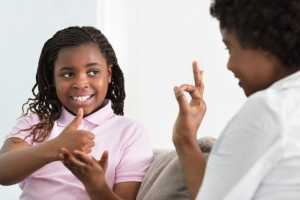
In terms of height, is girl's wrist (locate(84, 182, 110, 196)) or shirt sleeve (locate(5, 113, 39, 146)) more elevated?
shirt sleeve (locate(5, 113, 39, 146))

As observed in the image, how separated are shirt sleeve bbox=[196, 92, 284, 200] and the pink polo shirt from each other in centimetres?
85

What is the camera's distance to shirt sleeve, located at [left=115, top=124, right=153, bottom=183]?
170cm

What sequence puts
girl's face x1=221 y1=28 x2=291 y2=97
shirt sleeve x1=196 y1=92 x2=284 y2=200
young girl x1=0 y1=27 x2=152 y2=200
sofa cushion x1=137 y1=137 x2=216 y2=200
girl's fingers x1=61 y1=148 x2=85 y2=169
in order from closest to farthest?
shirt sleeve x1=196 y1=92 x2=284 y2=200 < girl's face x1=221 y1=28 x2=291 y2=97 < girl's fingers x1=61 y1=148 x2=85 y2=169 < sofa cushion x1=137 y1=137 x2=216 y2=200 < young girl x1=0 y1=27 x2=152 y2=200

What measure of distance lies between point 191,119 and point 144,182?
0.50 m

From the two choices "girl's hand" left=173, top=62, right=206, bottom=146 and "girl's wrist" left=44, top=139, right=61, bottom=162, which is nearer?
"girl's hand" left=173, top=62, right=206, bottom=146

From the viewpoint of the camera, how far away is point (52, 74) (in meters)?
1.91

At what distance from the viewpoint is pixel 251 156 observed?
2.83 ft

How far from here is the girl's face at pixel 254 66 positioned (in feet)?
3.18

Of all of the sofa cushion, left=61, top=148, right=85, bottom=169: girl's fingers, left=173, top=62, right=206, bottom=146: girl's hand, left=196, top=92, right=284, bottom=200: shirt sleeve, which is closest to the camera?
left=196, top=92, right=284, bottom=200: shirt sleeve

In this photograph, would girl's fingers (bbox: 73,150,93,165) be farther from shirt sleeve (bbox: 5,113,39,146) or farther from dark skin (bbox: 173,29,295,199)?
shirt sleeve (bbox: 5,113,39,146)

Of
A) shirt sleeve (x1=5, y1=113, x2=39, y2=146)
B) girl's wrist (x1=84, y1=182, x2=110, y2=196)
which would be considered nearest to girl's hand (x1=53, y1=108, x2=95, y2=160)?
girl's wrist (x1=84, y1=182, x2=110, y2=196)

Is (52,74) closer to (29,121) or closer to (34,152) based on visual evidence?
(29,121)

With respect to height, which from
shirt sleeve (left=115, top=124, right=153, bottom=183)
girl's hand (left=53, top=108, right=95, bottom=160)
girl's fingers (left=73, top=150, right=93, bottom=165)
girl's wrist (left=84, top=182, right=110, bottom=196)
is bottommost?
girl's wrist (left=84, top=182, right=110, bottom=196)

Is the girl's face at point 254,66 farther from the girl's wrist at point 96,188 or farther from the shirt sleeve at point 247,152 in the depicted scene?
the girl's wrist at point 96,188
